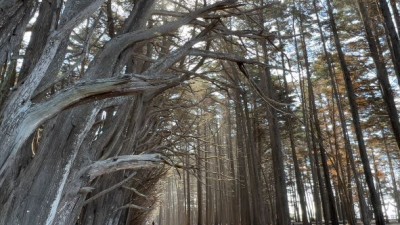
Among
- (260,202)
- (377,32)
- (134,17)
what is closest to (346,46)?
(377,32)

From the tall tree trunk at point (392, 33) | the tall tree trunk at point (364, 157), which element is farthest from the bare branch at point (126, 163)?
the tall tree trunk at point (364, 157)

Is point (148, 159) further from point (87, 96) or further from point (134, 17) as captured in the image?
point (134, 17)

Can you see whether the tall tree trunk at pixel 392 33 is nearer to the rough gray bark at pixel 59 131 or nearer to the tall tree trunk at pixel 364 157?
the tall tree trunk at pixel 364 157

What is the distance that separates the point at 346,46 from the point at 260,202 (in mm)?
8191

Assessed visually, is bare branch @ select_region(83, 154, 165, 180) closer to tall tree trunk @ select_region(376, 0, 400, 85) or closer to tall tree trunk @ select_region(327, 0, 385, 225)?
tall tree trunk @ select_region(376, 0, 400, 85)

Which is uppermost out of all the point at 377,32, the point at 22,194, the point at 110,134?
the point at 377,32

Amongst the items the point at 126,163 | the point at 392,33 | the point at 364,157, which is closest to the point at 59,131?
the point at 126,163

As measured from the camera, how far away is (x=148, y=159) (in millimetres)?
2844

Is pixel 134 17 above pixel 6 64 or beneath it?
above

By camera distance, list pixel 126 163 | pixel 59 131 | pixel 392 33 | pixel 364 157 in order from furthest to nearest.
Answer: pixel 364 157 < pixel 392 33 < pixel 126 163 < pixel 59 131

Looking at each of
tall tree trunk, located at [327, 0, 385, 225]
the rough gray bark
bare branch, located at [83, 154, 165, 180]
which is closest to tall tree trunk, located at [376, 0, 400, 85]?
tall tree trunk, located at [327, 0, 385, 225]

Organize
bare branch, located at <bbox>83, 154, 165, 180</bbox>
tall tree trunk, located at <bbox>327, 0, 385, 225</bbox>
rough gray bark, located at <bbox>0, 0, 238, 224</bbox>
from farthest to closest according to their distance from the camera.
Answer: tall tree trunk, located at <bbox>327, 0, 385, 225</bbox>
bare branch, located at <bbox>83, 154, 165, 180</bbox>
rough gray bark, located at <bbox>0, 0, 238, 224</bbox>

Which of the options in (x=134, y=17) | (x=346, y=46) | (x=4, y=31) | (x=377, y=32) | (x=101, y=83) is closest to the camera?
(x=101, y=83)

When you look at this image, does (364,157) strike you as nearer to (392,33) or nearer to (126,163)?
(392,33)
